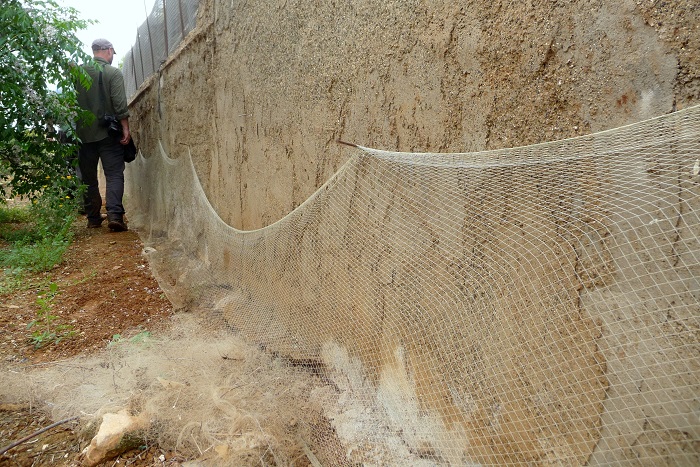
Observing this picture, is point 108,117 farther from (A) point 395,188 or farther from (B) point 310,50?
(A) point 395,188

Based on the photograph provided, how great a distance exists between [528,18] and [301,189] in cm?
142

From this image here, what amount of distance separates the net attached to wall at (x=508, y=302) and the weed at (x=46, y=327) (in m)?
1.53

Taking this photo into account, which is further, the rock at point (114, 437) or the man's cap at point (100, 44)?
the man's cap at point (100, 44)

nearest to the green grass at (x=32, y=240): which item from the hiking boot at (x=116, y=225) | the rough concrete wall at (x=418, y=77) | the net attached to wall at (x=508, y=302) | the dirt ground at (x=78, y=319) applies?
the dirt ground at (x=78, y=319)

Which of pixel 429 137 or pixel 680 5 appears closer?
pixel 680 5

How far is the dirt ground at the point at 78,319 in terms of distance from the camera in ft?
6.61

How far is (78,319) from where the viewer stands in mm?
3449

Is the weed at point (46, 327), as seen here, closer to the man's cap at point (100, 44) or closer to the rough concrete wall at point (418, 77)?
the rough concrete wall at point (418, 77)

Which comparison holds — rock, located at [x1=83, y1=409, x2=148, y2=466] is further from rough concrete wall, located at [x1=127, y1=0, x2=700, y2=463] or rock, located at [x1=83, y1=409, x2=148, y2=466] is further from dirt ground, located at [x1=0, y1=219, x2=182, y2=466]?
rough concrete wall, located at [x1=127, y1=0, x2=700, y2=463]

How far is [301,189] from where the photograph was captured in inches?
101

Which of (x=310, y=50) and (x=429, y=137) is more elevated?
(x=310, y=50)

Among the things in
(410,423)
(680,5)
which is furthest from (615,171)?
(410,423)

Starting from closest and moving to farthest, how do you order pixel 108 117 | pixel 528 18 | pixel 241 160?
1. pixel 528 18
2. pixel 241 160
3. pixel 108 117

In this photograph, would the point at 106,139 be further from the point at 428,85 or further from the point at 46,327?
the point at 428,85
